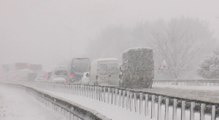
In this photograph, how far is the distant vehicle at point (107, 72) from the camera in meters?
37.5

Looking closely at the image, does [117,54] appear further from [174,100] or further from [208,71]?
[174,100]

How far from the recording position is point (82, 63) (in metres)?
52.2

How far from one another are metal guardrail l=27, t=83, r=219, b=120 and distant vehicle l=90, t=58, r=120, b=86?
5.05ft

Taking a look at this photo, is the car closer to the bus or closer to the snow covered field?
the bus

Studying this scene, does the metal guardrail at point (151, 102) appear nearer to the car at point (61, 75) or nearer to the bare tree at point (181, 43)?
the car at point (61, 75)

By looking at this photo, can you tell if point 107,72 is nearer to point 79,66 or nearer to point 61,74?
point 79,66

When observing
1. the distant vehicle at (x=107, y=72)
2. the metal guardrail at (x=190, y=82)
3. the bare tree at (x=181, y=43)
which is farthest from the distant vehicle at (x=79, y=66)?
the bare tree at (x=181, y=43)

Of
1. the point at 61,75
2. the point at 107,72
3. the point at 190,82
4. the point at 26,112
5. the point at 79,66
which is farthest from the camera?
the point at 61,75

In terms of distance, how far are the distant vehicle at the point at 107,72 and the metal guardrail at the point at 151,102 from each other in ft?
5.05

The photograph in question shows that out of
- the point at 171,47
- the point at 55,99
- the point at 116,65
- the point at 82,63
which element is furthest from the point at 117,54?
the point at 55,99

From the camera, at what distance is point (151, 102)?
1758 centimetres

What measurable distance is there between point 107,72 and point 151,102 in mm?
20129

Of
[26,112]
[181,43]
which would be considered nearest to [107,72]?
[26,112]

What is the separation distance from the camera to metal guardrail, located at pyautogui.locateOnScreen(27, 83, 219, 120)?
39.6 feet
